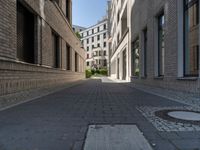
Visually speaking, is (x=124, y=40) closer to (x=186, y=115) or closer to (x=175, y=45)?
(x=175, y=45)

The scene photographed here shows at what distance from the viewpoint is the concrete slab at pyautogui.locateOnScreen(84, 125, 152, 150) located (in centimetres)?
274

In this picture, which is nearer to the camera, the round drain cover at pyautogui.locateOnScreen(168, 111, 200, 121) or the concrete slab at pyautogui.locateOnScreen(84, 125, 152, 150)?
the concrete slab at pyautogui.locateOnScreen(84, 125, 152, 150)

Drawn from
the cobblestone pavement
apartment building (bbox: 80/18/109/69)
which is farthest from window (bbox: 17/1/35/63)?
apartment building (bbox: 80/18/109/69)

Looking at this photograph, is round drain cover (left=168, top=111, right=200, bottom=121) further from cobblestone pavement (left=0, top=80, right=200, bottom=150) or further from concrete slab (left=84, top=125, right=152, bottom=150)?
→ concrete slab (left=84, top=125, right=152, bottom=150)

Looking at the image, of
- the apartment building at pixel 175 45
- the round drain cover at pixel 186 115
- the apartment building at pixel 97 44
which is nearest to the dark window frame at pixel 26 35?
the apartment building at pixel 175 45

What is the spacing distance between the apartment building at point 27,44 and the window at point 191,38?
6.16 m

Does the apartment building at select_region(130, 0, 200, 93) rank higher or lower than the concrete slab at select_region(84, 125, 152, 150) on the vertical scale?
higher

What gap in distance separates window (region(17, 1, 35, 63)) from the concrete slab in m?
6.34

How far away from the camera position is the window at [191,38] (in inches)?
297

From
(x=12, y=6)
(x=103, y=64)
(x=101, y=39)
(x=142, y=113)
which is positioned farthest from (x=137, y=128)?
(x=101, y=39)

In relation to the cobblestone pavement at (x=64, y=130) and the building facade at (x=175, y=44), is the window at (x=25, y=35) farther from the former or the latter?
the building facade at (x=175, y=44)

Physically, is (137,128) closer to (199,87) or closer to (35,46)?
(199,87)

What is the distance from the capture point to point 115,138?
3059 millimetres

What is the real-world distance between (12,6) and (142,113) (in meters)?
5.75
